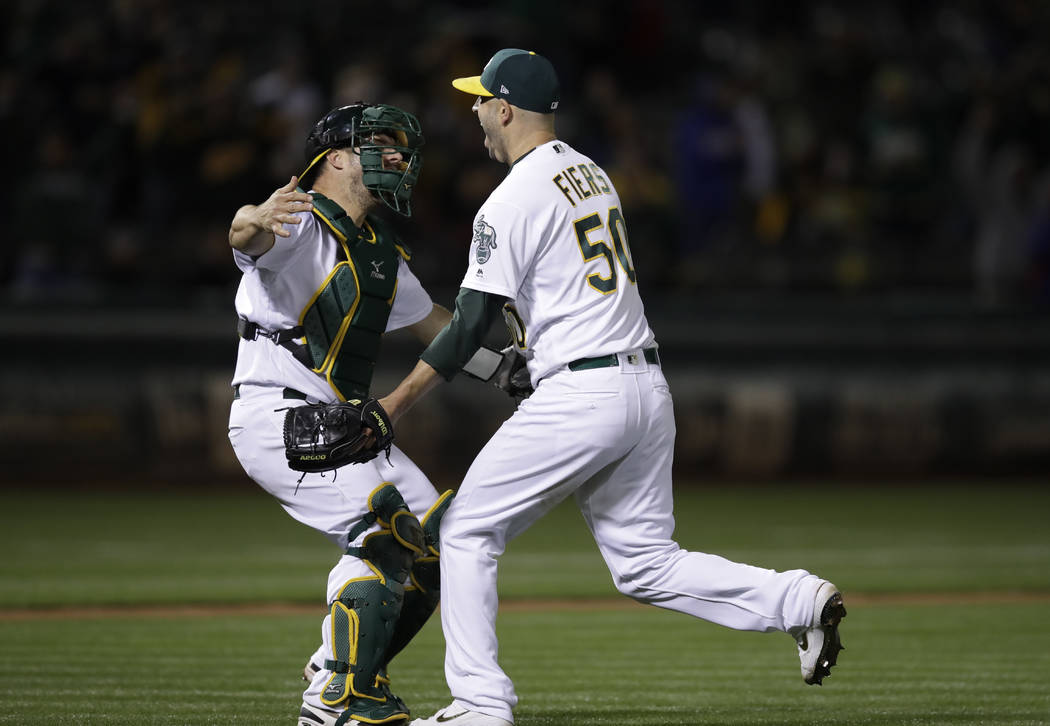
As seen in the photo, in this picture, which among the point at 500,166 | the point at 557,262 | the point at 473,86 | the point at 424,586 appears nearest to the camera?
the point at 557,262

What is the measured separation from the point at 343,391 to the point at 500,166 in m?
9.64

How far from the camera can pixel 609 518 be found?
17.3ft

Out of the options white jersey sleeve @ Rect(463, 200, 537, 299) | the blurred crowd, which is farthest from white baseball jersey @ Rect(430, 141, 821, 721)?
the blurred crowd

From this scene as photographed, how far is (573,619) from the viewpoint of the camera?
8.73m

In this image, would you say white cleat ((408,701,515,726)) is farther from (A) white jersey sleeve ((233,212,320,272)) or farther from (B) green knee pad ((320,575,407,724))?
(A) white jersey sleeve ((233,212,320,272))

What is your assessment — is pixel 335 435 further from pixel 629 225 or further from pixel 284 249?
pixel 629 225

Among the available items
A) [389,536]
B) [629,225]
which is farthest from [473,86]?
[629,225]

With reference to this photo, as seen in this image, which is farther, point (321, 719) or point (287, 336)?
point (287, 336)

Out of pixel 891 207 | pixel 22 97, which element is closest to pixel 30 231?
pixel 22 97

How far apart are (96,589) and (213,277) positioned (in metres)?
5.11

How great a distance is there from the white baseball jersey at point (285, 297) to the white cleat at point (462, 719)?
1306mm

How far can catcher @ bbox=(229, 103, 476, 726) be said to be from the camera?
16.7 ft

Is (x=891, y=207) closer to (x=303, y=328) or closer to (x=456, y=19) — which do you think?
(x=456, y=19)

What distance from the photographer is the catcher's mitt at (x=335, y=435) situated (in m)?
4.96
